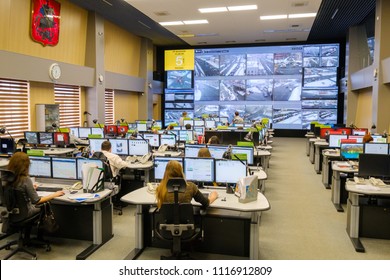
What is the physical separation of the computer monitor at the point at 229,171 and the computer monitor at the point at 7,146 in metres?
4.43

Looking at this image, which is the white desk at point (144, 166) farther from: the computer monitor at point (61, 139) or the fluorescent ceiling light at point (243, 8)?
the fluorescent ceiling light at point (243, 8)

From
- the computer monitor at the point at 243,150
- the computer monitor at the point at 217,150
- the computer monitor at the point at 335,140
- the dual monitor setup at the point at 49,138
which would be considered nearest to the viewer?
the computer monitor at the point at 243,150

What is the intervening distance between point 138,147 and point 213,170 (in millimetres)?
2715

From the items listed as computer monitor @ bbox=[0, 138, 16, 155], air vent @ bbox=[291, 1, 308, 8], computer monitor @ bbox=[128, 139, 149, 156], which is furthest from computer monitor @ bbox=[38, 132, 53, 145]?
air vent @ bbox=[291, 1, 308, 8]

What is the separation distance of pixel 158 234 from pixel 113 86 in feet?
34.2

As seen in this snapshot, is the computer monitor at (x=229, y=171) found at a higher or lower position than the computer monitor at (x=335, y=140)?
lower

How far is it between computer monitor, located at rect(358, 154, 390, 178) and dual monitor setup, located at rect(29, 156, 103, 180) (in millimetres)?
3373

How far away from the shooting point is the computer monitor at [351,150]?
6.02m

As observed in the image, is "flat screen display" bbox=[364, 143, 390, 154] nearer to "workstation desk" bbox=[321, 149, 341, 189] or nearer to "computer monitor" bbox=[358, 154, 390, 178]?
"computer monitor" bbox=[358, 154, 390, 178]

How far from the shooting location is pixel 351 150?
606 cm

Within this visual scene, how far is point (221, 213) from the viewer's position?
13.5 ft

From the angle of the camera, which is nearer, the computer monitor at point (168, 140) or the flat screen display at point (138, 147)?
the flat screen display at point (138, 147)

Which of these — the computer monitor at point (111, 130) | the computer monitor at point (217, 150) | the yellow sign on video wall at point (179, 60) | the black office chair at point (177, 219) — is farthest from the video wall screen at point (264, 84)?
the black office chair at point (177, 219)
